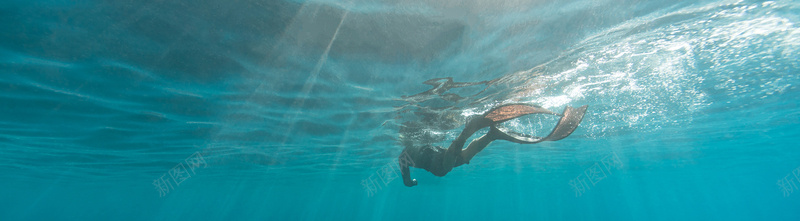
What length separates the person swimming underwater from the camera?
5.25 m

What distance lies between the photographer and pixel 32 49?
6.83 m

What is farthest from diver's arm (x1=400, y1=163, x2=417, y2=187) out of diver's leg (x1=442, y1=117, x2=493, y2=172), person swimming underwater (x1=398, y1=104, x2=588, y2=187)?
diver's leg (x1=442, y1=117, x2=493, y2=172)

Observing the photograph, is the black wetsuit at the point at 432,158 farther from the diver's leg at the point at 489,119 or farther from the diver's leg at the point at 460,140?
the diver's leg at the point at 489,119

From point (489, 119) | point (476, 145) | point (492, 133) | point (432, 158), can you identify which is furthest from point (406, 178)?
point (489, 119)

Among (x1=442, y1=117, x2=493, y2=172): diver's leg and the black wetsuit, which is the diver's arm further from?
(x1=442, y1=117, x2=493, y2=172): diver's leg

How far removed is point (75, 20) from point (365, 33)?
5.46 meters

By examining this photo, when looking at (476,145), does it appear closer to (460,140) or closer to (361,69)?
(460,140)

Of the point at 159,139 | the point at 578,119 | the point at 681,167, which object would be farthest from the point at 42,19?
the point at 681,167

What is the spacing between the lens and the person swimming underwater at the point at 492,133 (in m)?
5.25

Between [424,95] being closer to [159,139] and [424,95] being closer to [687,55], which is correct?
[687,55]

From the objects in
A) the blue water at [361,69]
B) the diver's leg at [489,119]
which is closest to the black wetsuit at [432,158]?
the diver's leg at [489,119]

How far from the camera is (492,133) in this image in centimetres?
590

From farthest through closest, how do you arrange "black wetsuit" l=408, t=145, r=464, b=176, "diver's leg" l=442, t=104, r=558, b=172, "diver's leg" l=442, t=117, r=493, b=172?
"black wetsuit" l=408, t=145, r=464, b=176
"diver's leg" l=442, t=117, r=493, b=172
"diver's leg" l=442, t=104, r=558, b=172

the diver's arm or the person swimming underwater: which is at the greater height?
the person swimming underwater
